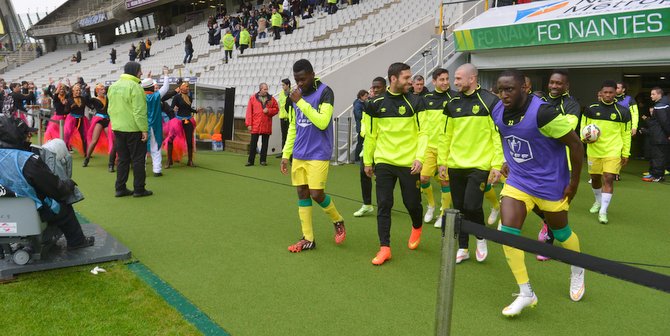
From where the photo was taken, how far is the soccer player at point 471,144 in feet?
14.1

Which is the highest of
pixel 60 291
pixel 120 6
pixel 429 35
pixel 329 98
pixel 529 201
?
pixel 120 6

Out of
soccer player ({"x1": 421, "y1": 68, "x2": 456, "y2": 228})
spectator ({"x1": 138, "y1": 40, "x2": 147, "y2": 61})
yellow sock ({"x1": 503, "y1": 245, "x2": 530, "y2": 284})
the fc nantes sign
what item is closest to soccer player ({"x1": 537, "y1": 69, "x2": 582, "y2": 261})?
soccer player ({"x1": 421, "y1": 68, "x2": 456, "y2": 228})

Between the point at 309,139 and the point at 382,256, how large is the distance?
1.31 m

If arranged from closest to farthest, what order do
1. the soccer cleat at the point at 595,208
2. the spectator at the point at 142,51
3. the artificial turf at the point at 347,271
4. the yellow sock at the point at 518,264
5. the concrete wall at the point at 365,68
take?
the artificial turf at the point at 347,271, the yellow sock at the point at 518,264, the soccer cleat at the point at 595,208, the concrete wall at the point at 365,68, the spectator at the point at 142,51

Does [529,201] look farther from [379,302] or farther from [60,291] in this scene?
[60,291]

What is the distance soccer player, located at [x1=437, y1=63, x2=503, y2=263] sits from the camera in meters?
4.31

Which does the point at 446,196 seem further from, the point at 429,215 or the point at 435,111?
the point at 435,111

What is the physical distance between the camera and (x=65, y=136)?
11000 millimetres

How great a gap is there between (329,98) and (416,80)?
2.63 m

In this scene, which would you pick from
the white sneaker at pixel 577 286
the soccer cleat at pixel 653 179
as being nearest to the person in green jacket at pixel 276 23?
the soccer cleat at pixel 653 179

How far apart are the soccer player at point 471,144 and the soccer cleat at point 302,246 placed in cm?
144

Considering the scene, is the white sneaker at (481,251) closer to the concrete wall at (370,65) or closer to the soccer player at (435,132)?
the soccer player at (435,132)

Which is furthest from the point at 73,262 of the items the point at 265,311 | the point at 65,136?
the point at 65,136

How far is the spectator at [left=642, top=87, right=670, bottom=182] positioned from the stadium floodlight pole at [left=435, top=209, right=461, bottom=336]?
29.5ft
